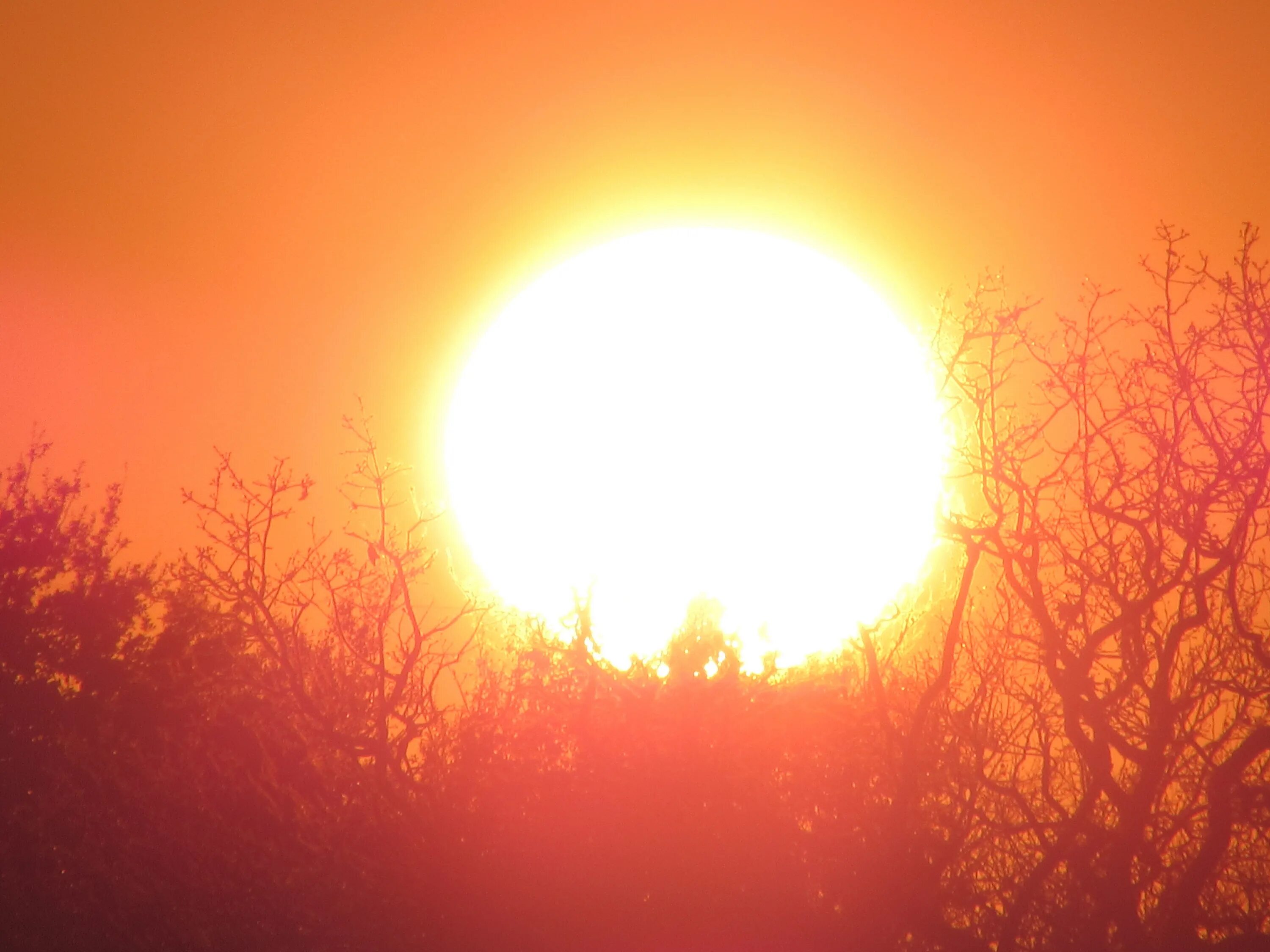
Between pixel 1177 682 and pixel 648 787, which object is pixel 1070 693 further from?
pixel 648 787

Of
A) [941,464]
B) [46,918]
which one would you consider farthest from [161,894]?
[941,464]

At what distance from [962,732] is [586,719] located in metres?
3.46

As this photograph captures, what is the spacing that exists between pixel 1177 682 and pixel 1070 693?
1.28m

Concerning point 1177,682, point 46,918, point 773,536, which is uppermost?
point 773,536

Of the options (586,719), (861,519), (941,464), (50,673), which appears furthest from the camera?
(50,673)

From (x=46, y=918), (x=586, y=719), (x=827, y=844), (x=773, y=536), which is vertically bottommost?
(x=46, y=918)

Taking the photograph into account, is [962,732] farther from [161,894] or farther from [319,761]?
[161,894]

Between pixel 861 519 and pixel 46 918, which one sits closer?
pixel 861 519

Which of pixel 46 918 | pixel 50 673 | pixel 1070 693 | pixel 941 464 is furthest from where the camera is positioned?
pixel 50 673

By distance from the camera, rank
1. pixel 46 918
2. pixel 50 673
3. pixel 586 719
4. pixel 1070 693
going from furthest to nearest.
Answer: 1. pixel 50 673
2. pixel 46 918
3. pixel 586 719
4. pixel 1070 693

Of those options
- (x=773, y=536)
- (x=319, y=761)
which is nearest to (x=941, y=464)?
(x=773, y=536)

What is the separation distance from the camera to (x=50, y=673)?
17.9 metres

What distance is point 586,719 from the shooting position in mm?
10430

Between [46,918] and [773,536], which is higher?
[773,536]
